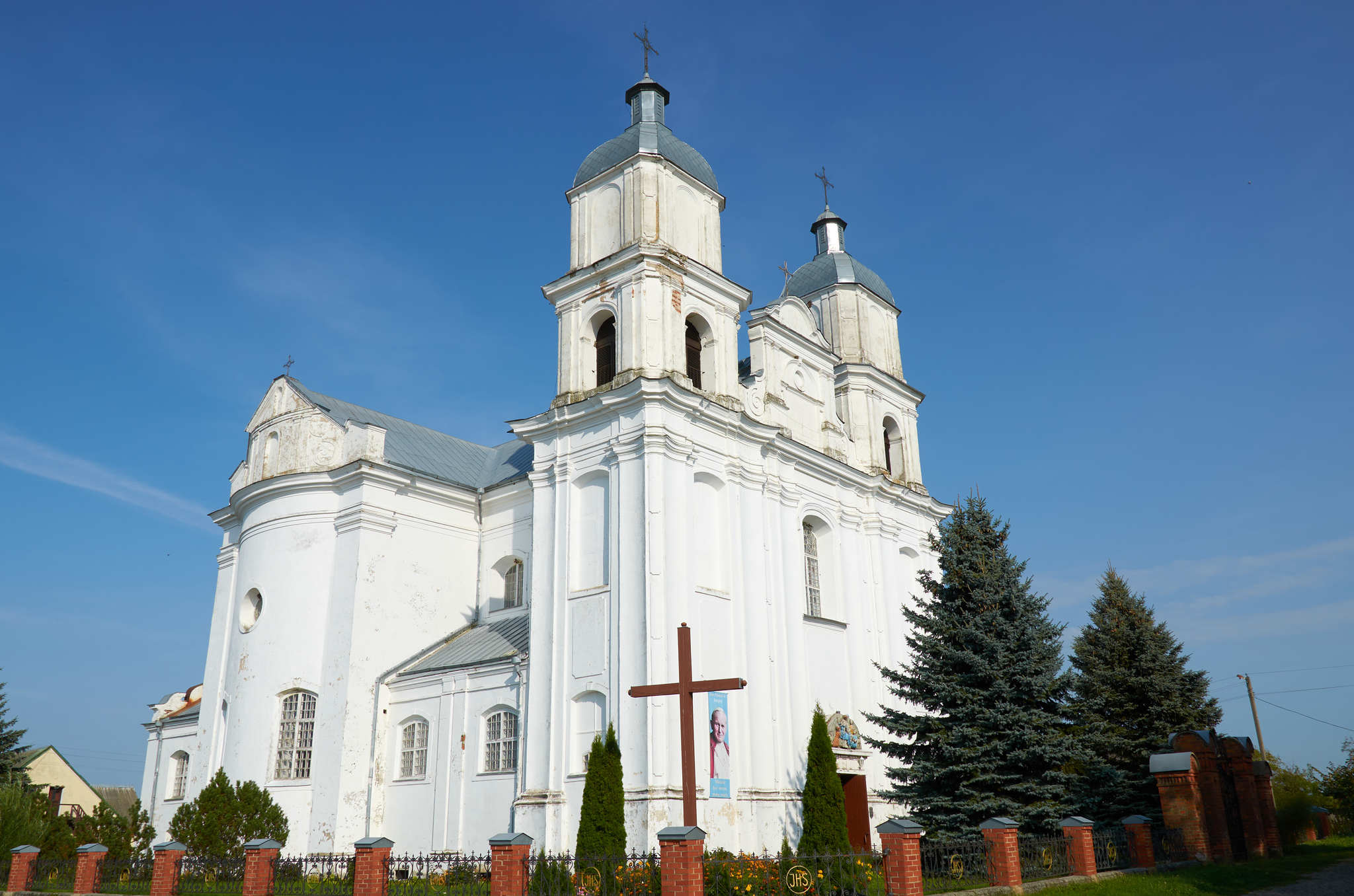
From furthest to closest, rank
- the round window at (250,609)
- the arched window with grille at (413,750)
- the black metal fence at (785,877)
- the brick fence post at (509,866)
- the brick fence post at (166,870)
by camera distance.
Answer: the round window at (250,609)
the arched window with grille at (413,750)
the brick fence post at (166,870)
the brick fence post at (509,866)
the black metal fence at (785,877)

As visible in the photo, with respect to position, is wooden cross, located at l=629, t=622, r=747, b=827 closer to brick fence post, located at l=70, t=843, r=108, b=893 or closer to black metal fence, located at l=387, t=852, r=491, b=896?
black metal fence, located at l=387, t=852, r=491, b=896

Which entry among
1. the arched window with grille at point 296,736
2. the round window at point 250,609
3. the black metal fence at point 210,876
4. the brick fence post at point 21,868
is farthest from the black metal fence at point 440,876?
the round window at point 250,609

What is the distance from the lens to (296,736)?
22734 millimetres

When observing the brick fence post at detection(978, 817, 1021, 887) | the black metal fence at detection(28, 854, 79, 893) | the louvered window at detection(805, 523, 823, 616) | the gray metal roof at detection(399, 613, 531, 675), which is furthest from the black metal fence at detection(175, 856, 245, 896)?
the louvered window at detection(805, 523, 823, 616)

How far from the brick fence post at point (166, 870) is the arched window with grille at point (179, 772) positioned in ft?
38.9

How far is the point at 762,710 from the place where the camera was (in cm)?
1997

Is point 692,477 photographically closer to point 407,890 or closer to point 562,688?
point 562,688

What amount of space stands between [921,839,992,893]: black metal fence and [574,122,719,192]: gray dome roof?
15.2 m

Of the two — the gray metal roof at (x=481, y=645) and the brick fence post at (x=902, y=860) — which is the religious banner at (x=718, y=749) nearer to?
the gray metal roof at (x=481, y=645)

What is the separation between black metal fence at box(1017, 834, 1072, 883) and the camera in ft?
48.0

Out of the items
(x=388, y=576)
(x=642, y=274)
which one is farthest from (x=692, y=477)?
(x=388, y=576)

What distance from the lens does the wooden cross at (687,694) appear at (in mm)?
13391

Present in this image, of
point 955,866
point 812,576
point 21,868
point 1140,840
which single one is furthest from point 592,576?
point 21,868

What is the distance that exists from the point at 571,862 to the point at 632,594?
15.8ft
